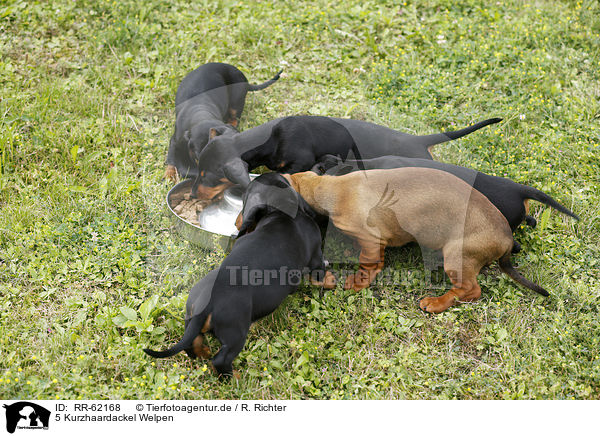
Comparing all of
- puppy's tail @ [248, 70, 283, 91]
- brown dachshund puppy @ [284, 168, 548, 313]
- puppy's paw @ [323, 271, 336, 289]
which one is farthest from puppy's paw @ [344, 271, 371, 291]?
puppy's tail @ [248, 70, 283, 91]

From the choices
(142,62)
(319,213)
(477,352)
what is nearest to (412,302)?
(477,352)

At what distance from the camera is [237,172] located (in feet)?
14.8

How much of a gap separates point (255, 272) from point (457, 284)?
5.23 feet

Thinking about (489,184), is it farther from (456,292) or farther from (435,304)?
(435,304)

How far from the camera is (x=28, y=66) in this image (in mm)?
6340

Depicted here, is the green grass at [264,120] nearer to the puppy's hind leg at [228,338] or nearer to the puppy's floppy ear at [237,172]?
the puppy's hind leg at [228,338]

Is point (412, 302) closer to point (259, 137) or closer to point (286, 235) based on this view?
point (286, 235)

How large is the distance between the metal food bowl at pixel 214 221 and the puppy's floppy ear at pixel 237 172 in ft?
0.58

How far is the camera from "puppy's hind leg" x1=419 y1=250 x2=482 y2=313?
3953 millimetres

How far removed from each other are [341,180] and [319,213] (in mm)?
315

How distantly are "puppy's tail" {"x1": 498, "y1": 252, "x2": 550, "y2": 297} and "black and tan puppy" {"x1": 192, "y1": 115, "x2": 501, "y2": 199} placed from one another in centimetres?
130

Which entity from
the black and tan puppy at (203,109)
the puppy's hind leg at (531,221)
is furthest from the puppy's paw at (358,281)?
the black and tan puppy at (203,109)

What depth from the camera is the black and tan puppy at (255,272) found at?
10.6ft
